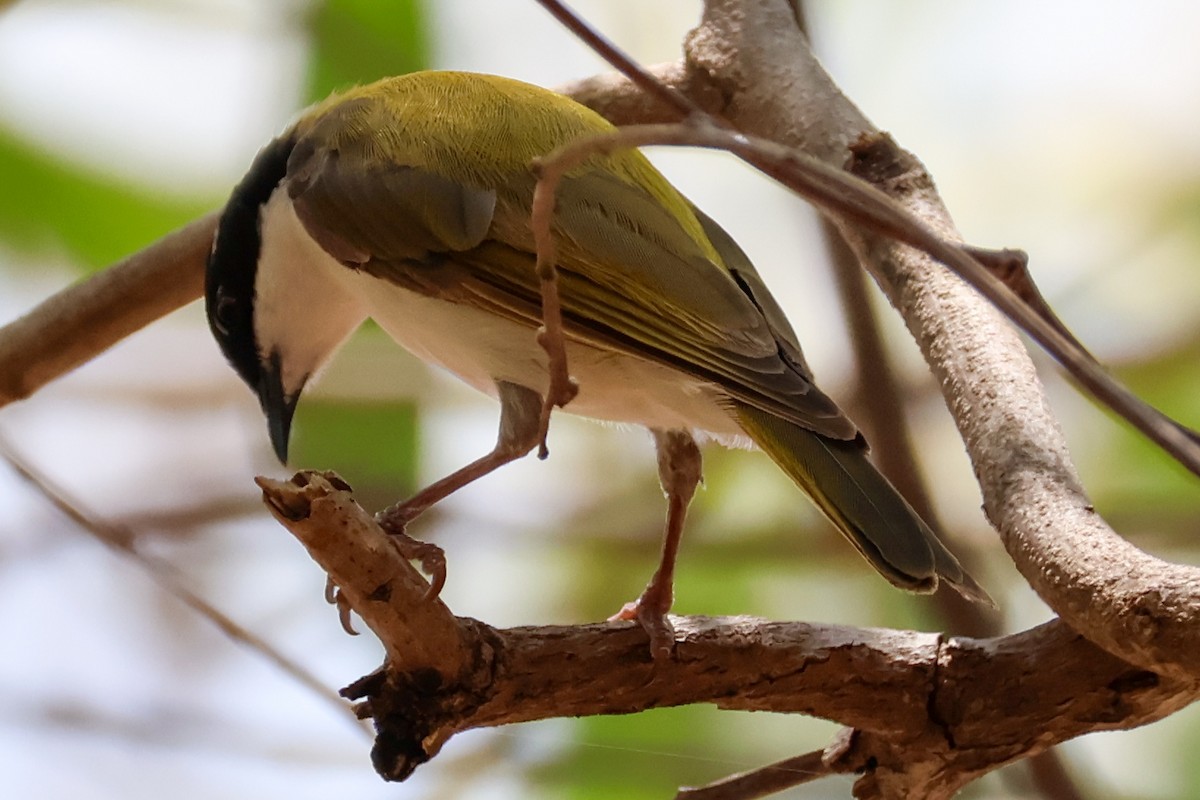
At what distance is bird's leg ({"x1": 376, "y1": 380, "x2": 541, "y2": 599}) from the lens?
2102 mm

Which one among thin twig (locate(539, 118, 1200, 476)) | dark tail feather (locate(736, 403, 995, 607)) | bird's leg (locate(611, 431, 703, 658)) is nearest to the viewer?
thin twig (locate(539, 118, 1200, 476))

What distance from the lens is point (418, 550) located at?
197cm

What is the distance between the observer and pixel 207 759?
3.60 m

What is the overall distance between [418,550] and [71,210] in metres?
2.11

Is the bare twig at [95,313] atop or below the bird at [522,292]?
atop

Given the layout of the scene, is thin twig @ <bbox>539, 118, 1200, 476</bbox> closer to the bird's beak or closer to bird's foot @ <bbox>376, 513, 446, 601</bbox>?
bird's foot @ <bbox>376, 513, 446, 601</bbox>

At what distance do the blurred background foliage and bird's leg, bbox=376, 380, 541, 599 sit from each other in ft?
3.94

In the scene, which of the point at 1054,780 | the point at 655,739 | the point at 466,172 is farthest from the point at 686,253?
the point at 655,739

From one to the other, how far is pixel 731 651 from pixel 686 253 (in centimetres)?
67

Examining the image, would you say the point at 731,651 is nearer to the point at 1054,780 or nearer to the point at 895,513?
the point at 895,513

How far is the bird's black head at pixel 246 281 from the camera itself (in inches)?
107

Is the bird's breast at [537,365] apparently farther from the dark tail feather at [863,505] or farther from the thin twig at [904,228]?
the thin twig at [904,228]

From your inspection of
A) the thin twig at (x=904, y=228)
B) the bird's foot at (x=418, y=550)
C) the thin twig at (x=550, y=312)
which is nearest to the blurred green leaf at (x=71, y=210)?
the bird's foot at (x=418, y=550)

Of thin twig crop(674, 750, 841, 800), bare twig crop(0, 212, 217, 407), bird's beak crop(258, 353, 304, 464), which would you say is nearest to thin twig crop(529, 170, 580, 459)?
thin twig crop(674, 750, 841, 800)
